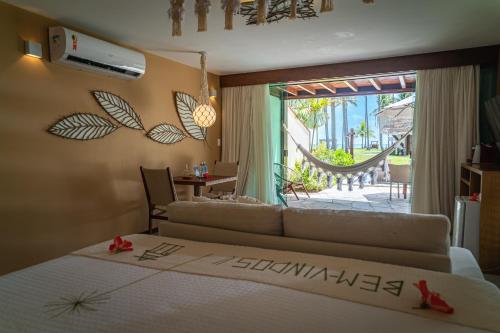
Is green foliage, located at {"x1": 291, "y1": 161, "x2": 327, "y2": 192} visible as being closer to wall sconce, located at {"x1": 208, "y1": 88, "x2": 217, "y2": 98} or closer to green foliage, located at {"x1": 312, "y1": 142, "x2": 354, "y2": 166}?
green foliage, located at {"x1": 312, "y1": 142, "x2": 354, "y2": 166}

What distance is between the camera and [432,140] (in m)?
3.64

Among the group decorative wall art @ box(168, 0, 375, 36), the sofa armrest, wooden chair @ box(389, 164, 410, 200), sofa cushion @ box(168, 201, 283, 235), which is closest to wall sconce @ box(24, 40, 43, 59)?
decorative wall art @ box(168, 0, 375, 36)

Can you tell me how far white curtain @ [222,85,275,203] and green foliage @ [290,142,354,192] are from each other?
1340mm

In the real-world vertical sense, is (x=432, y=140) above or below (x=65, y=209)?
above

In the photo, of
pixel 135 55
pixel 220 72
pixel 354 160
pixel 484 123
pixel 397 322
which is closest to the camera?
pixel 397 322

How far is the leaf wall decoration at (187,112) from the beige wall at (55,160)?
1.24 ft

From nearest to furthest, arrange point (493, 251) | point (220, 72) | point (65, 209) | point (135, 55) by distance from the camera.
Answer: point (493, 251), point (65, 209), point (135, 55), point (220, 72)

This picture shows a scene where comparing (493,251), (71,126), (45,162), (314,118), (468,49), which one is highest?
(468,49)

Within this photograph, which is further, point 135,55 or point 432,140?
point 432,140

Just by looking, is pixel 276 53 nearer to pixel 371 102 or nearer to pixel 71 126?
pixel 71 126

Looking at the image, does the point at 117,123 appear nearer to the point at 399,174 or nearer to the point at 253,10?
the point at 253,10

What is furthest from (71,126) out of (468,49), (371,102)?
(371,102)

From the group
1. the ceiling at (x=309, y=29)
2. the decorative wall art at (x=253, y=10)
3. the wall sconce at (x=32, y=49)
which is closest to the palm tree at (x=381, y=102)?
the ceiling at (x=309, y=29)

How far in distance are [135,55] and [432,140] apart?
3.22 m
